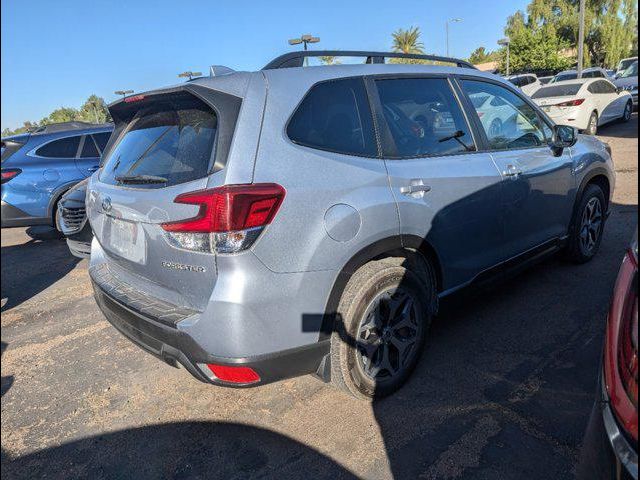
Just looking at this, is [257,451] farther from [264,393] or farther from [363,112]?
[363,112]

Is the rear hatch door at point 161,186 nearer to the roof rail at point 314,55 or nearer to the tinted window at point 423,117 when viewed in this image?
the roof rail at point 314,55

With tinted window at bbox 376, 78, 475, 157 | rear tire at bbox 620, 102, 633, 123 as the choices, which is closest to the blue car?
tinted window at bbox 376, 78, 475, 157

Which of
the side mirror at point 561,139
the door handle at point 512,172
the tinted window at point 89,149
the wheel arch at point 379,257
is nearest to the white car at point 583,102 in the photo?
the side mirror at point 561,139

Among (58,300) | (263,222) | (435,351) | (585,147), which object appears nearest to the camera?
(263,222)

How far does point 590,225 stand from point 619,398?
12.1ft

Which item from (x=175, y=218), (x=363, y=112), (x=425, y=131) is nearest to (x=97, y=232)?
(x=175, y=218)

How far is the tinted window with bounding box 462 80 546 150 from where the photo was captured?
11.3 ft

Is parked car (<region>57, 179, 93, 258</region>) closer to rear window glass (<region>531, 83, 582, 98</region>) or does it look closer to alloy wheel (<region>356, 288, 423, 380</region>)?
alloy wheel (<region>356, 288, 423, 380</region>)

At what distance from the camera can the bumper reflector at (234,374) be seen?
223cm

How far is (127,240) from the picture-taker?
2590 millimetres

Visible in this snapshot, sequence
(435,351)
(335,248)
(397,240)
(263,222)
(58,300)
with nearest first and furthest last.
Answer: (263,222), (335,248), (397,240), (435,351), (58,300)

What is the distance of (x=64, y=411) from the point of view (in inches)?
115

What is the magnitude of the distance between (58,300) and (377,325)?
3743mm

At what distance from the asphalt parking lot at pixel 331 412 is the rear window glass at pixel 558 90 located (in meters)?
10.4
